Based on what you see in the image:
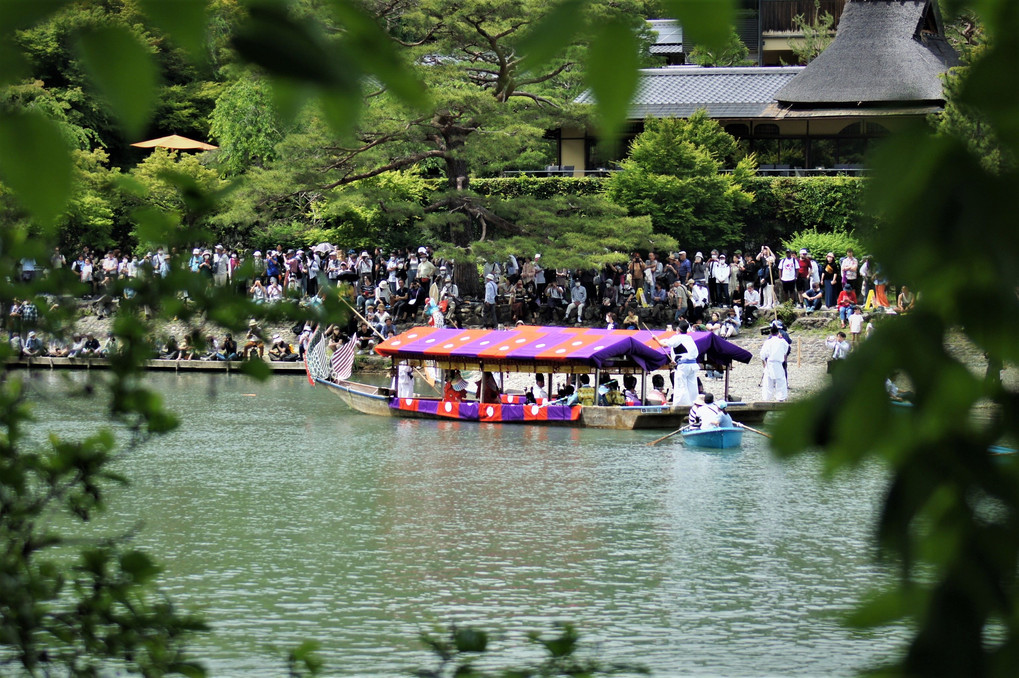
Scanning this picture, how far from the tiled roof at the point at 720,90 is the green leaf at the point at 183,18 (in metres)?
35.9

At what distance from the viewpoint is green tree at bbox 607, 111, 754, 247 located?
33.8 m

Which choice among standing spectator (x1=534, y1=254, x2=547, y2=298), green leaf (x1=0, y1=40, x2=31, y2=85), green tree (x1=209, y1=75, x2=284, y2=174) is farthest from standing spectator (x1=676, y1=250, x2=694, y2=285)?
green leaf (x1=0, y1=40, x2=31, y2=85)

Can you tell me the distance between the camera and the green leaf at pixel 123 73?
1157 mm

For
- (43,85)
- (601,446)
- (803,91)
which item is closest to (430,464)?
(601,446)

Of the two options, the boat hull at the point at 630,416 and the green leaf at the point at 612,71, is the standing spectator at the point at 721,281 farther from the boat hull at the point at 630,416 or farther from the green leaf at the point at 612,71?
the green leaf at the point at 612,71

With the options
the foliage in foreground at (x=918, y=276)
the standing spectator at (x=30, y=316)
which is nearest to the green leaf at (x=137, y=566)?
the standing spectator at (x=30, y=316)

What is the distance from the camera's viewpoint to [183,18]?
119 cm

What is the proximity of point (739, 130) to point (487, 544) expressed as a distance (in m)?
27.1

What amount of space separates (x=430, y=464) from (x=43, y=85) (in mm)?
16897

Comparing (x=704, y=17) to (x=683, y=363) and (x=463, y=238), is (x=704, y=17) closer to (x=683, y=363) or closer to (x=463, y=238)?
(x=683, y=363)

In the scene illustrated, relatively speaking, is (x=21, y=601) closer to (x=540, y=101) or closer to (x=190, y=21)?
(x=190, y=21)

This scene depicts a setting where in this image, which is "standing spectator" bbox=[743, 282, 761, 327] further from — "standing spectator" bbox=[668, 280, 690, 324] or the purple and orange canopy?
the purple and orange canopy

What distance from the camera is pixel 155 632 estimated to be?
383 cm

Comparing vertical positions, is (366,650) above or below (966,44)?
below
